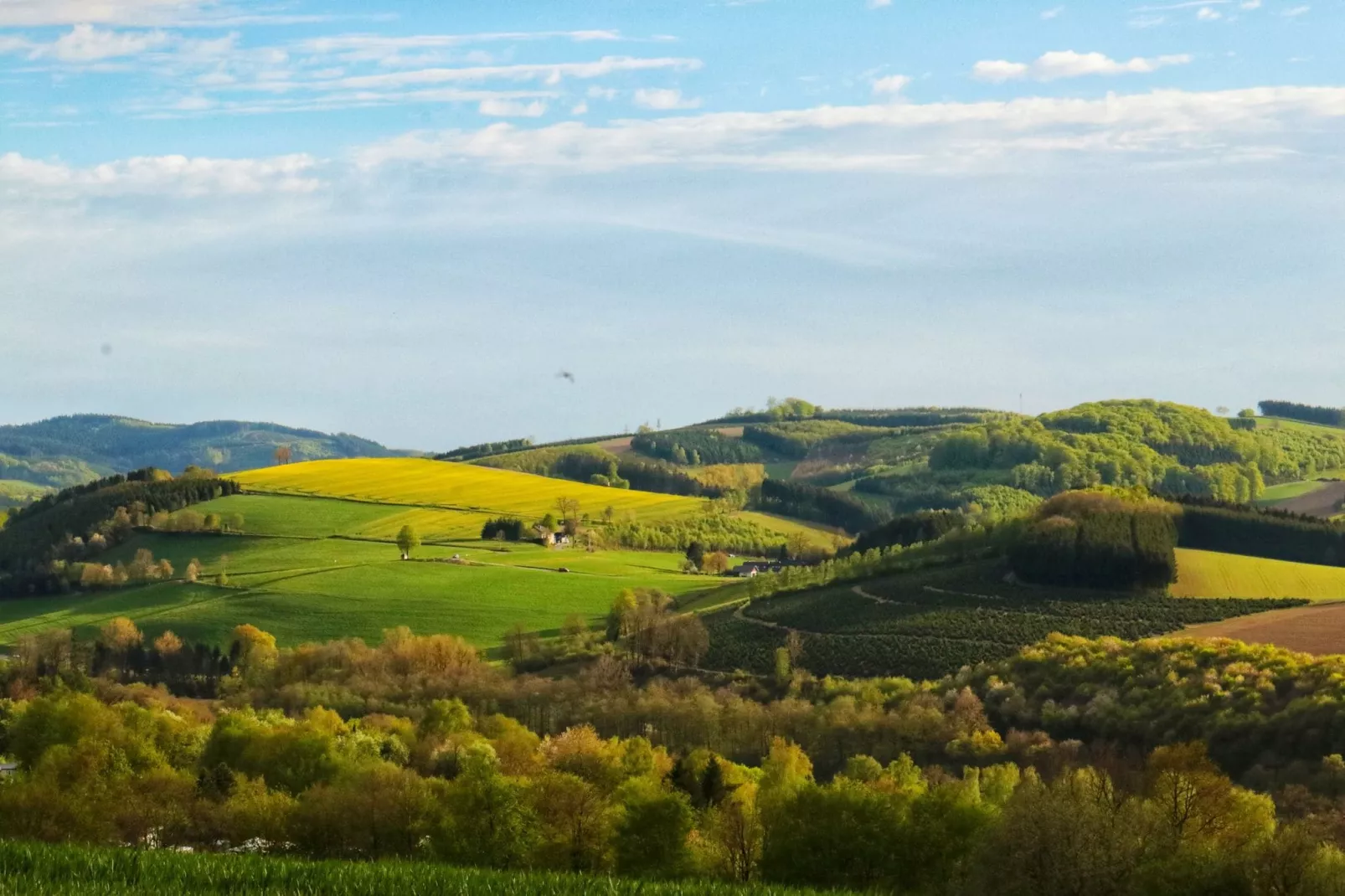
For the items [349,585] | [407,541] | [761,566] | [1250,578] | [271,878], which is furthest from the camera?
[761,566]

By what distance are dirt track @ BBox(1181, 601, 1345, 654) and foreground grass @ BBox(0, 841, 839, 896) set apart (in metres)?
79.7

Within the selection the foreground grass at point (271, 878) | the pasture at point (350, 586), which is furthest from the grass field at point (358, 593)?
the foreground grass at point (271, 878)

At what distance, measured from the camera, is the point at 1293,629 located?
10681cm

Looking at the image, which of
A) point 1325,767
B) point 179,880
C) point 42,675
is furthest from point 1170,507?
point 179,880

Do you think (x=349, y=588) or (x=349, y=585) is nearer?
(x=349, y=588)

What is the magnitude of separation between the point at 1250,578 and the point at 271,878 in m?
117

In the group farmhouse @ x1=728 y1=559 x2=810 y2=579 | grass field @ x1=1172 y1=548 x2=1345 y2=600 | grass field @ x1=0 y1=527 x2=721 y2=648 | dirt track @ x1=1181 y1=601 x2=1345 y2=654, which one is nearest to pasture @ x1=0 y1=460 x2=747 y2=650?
grass field @ x1=0 y1=527 x2=721 y2=648

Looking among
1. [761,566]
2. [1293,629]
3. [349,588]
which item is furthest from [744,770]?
[761,566]

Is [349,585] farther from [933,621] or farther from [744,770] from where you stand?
[744,770]

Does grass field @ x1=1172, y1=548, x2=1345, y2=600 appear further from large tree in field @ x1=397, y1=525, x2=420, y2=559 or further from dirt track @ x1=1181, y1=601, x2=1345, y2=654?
large tree in field @ x1=397, y1=525, x2=420, y2=559

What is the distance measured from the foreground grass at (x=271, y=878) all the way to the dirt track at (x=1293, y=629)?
79664 millimetres

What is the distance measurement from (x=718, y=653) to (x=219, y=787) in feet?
206

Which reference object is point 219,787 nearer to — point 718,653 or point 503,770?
point 503,770

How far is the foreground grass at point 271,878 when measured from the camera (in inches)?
1089
